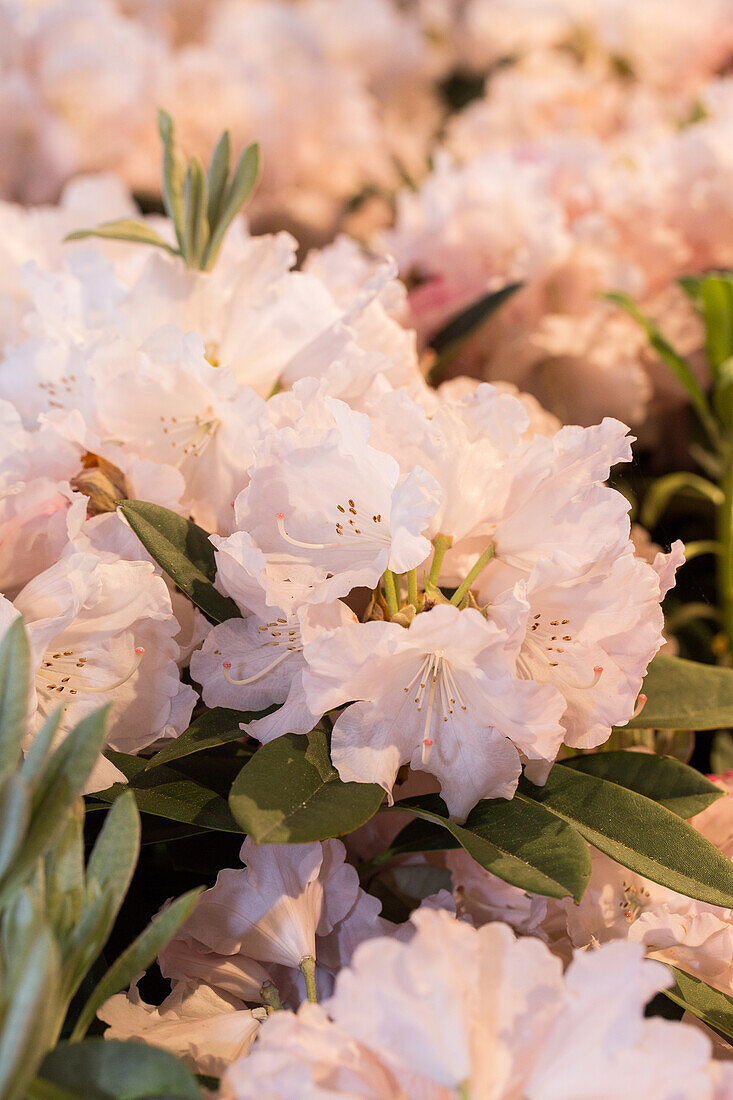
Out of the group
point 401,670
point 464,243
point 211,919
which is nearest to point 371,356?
point 401,670

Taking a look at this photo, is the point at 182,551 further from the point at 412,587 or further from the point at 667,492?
the point at 667,492

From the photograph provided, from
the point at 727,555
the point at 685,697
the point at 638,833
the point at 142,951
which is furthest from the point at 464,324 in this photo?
the point at 142,951


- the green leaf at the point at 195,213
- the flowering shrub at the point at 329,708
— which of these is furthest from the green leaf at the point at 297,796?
the green leaf at the point at 195,213

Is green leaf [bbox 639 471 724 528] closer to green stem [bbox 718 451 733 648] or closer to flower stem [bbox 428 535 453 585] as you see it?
green stem [bbox 718 451 733 648]

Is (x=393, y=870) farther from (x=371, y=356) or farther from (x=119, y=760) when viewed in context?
(x=371, y=356)

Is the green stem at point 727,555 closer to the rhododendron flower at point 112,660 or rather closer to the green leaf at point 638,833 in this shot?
the green leaf at point 638,833

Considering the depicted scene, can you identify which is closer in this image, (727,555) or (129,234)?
(129,234)
